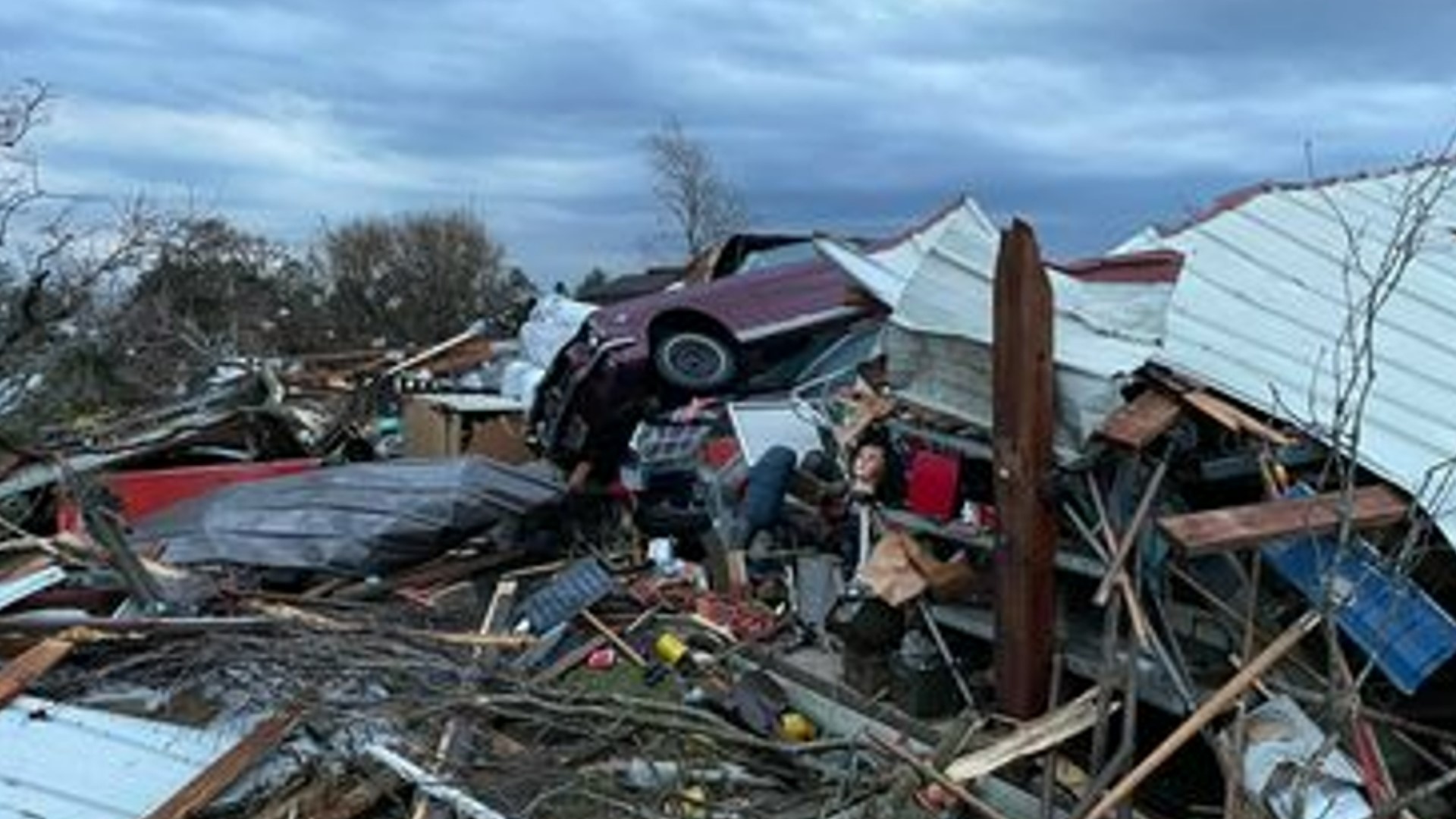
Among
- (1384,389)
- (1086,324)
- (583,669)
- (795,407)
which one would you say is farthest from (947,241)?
(795,407)

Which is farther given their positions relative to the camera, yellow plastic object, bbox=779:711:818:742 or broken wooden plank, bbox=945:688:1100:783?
yellow plastic object, bbox=779:711:818:742

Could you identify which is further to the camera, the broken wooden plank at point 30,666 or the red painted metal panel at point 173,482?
the red painted metal panel at point 173,482

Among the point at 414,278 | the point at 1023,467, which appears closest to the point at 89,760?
the point at 1023,467

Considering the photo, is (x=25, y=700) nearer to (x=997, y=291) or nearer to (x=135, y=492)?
(x=997, y=291)

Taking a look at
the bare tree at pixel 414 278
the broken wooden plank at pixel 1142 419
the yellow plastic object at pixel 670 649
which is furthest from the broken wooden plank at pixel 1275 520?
the bare tree at pixel 414 278

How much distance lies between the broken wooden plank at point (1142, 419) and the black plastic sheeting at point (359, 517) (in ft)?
18.1

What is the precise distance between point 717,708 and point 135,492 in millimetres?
7177

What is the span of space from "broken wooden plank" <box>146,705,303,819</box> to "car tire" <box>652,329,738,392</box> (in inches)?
218

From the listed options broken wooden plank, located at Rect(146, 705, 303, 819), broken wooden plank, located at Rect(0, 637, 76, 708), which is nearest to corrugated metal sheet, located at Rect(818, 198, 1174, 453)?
broken wooden plank, located at Rect(146, 705, 303, 819)

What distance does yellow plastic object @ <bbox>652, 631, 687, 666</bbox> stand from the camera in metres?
7.82

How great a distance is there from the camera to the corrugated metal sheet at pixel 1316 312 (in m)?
5.44

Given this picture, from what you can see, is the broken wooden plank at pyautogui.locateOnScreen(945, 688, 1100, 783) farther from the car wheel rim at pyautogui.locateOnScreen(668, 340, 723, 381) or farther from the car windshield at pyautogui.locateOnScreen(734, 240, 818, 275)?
the car windshield at pyautogui.locateOnScreen(734, 240, 818, 275)

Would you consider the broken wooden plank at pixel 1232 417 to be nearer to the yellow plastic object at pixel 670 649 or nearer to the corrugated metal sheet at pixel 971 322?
the corrugated metal sheet at pixel 971 322

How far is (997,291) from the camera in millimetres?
5762
